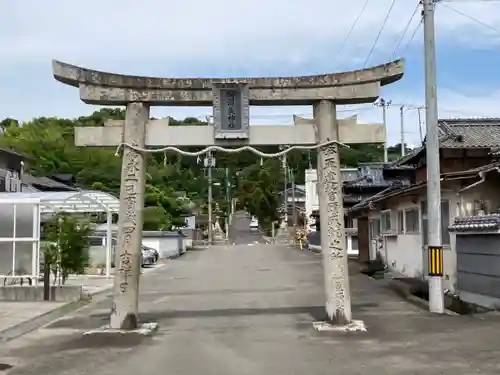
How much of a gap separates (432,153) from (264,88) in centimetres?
491

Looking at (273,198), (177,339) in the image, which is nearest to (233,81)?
(177,339)

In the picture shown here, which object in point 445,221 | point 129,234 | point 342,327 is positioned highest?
point 445,221

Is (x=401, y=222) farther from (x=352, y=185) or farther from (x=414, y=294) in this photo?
(x=352, y=185)

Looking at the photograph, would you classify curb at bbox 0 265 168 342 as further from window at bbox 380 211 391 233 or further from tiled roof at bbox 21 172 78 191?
tiled roof at bbox 21 172 78 191

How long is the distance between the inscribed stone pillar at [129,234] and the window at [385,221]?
19167 mm

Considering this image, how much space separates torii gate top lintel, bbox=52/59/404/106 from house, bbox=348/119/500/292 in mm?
5931

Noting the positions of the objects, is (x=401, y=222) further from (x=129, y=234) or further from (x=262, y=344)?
(x=262, y=344)

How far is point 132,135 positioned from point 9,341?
460 cm

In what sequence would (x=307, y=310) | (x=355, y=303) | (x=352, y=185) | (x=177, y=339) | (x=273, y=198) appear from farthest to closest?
(x=273, y=198) → (x=352, y=185) → (x=355, y=303) → (x=307, y=310) → (x=177, y=339)

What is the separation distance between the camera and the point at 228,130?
13.6m

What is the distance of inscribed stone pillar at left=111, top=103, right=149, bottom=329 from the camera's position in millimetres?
13414

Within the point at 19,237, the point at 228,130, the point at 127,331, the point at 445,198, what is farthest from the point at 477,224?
the point at 19,237

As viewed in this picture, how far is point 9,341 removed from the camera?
1299cm

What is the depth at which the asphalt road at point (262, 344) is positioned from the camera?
32.0 ft
